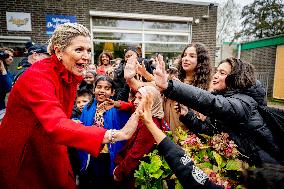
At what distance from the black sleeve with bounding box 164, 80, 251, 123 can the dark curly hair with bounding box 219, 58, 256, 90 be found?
292 millimetres

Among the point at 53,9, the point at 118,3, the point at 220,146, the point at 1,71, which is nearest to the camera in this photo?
the point at 220,146

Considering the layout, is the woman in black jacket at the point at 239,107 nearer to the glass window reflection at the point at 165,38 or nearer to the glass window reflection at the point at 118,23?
the glass window reflection at the point at 118,23

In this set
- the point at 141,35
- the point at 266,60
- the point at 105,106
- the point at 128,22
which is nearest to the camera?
the point at 105,106

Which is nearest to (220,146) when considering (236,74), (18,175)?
(236,74)

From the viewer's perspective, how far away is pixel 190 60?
3271 mm

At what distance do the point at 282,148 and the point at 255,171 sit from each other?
83 cm

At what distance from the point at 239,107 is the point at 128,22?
1062 centimetres

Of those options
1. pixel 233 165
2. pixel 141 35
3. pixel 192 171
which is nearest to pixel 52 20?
pixel 141 35

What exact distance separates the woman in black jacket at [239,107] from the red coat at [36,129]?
703 millimetres

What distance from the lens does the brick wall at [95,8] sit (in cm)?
993

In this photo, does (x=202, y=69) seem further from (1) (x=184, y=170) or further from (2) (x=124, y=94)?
(1) (x=184, y=170)

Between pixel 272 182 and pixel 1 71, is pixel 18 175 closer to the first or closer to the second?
pixel 272 182

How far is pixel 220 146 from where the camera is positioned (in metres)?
1.95

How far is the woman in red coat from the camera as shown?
4.92 feet
